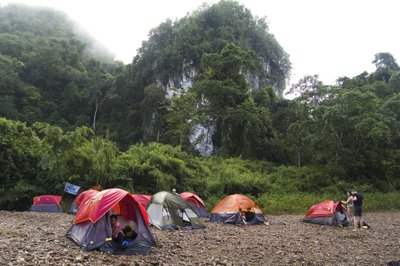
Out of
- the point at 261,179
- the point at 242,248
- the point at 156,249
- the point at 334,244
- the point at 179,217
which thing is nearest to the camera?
the point at 156,249

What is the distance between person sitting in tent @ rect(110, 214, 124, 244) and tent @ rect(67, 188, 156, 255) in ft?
0.38

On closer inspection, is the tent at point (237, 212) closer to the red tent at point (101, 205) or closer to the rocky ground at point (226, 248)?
the rocky ground at point (226, 248)

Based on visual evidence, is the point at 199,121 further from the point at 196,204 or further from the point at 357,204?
the point at 357,204

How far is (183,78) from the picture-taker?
5525 cm

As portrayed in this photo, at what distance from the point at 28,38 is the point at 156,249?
235ft

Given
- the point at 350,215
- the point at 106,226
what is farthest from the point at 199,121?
the point at 106,226

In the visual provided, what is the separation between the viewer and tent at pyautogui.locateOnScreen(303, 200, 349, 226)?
17141 mm

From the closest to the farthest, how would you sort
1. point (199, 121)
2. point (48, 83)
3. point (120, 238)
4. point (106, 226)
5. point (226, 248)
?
point (120, 238) → point (106, 226) → point (226, 248) → point (199, 121) → point (48, 83)

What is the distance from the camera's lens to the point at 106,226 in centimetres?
950

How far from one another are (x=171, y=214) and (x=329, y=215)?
7.98 m

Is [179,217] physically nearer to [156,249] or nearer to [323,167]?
[156,249]

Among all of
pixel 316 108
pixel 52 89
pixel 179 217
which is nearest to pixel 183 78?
pixel 52 89

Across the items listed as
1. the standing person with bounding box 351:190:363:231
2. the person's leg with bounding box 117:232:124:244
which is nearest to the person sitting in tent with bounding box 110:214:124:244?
the person's leg with bounding box 117:232:124:244

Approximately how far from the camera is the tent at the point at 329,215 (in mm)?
17141
